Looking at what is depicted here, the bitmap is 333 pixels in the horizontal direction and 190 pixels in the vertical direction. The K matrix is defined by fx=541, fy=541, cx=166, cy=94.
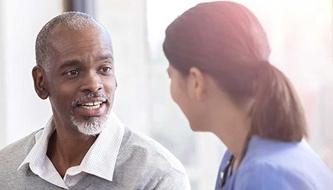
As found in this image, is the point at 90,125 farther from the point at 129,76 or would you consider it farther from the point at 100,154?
the point at 129,76

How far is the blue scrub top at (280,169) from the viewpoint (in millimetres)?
833

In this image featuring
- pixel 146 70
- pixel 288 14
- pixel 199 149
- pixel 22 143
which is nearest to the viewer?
pixel 288 14

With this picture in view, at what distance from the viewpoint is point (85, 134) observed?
1450 mm

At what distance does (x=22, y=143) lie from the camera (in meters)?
1.61

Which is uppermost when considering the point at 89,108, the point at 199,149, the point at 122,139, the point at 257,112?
the point at 257,112

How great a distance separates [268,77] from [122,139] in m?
0.70

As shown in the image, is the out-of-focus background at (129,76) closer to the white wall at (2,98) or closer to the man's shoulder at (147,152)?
the white wall at (2,98)

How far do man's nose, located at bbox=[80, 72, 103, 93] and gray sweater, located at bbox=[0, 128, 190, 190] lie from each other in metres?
0.18

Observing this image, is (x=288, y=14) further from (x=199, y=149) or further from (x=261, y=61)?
(x=261, y=61)

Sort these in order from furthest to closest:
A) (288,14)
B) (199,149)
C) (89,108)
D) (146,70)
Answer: (146,70)
(199,149)
(288,14)
(89,108)

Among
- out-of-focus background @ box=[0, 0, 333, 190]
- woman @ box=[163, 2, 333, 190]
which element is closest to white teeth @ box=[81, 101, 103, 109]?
out-of-focus background @ box=[0, 0, 333, 190]

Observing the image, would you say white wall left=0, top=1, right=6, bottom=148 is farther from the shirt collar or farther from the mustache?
the mustache

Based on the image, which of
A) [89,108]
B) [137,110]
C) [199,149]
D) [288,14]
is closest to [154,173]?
[89,108]

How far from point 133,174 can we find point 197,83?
1.83 ft
